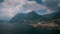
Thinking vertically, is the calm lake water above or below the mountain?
below

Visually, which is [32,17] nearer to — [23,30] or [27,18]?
[27,18]

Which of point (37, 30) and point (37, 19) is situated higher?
point (37, 19)

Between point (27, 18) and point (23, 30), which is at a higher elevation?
point (27, 18)

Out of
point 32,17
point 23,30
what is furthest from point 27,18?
point 23,30

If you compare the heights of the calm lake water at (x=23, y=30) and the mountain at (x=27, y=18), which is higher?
the mountain at (x=27, y=18)

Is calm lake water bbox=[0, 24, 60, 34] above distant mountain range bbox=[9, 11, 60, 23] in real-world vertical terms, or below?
below

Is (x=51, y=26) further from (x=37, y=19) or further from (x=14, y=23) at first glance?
(x=14, y=23)

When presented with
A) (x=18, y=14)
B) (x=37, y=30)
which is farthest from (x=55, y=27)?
(x=18, y=14)

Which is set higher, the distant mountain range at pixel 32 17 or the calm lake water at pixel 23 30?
the distant mountain range at pixel 32 17
